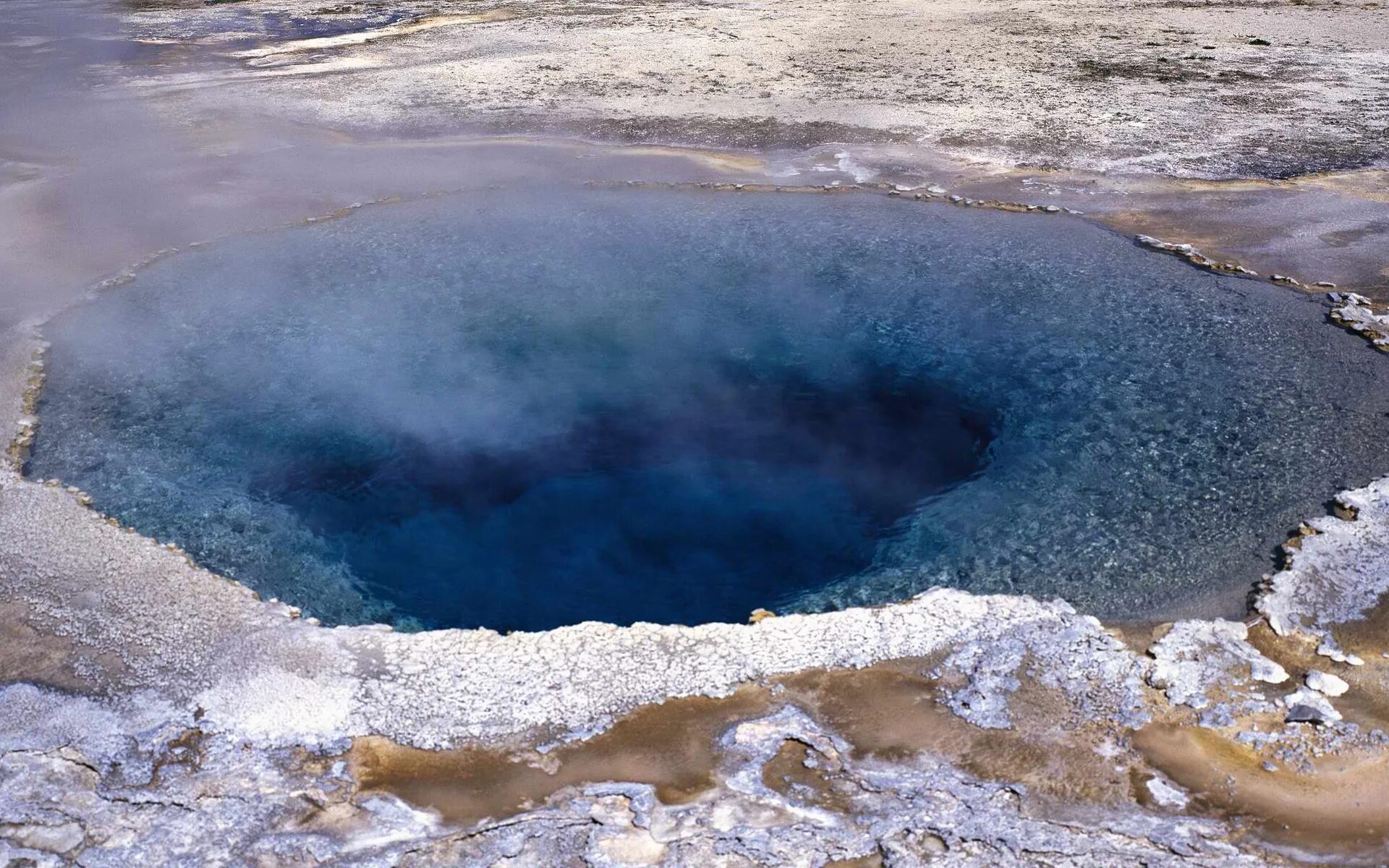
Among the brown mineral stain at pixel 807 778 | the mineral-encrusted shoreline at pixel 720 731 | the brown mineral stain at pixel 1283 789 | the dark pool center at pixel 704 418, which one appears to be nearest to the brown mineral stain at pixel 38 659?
the mineral-encrusted shoreline at pixel 720 731

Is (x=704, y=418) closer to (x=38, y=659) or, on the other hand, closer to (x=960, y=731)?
(x=960, y=731)

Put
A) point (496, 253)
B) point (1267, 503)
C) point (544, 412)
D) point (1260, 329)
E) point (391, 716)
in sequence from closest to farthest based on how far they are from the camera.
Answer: point (391, 716) < point (1267, 503) < point (544, 412) < point (1260, 329) < point (496, 253)

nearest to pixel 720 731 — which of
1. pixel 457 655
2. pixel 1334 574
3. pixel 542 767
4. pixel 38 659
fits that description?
pixel 542 767

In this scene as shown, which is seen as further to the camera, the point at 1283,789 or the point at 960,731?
the point at 960,731

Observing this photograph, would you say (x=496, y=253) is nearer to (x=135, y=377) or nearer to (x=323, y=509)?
(x=135, y=377)

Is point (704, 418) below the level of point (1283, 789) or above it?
above

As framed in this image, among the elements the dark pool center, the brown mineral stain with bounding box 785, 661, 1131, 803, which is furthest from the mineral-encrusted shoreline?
the dark pool center

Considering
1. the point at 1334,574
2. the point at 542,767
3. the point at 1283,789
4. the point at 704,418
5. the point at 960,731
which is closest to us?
the point at 1283,789

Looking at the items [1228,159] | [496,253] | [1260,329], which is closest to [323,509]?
[496,253]
